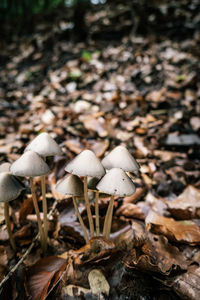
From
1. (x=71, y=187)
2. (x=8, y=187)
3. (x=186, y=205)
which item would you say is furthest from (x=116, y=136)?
(x=8, y=187)

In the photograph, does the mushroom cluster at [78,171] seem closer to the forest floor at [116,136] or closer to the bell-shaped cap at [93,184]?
the bell-shaped cap at [93,184]

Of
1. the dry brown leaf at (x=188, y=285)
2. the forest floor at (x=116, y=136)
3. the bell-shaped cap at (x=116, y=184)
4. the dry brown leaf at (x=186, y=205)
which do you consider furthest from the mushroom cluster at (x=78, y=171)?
the dry brown leaf at (x=186, y=205)

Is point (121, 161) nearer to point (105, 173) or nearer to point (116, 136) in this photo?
point (105, 173)

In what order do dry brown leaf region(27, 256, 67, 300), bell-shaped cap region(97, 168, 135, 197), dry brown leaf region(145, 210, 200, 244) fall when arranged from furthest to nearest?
dry brown leaf region(145, 210, 200, 244), dry brown leaf region(27, 256, 67, 300), bell-shaped cap region(97, 168, 135, 197)

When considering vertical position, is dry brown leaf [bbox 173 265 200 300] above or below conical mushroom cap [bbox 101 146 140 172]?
below

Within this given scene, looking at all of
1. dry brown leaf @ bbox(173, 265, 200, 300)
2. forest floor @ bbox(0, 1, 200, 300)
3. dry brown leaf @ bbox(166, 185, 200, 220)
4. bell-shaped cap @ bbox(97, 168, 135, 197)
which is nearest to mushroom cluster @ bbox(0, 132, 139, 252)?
bell-shaped cap @ bbox(97, 168, 135, 197)

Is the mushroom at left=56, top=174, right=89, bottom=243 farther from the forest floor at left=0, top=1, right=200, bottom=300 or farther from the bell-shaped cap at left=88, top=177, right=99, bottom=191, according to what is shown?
the forest floor at left=0, top=1, right=200, bottom=300
